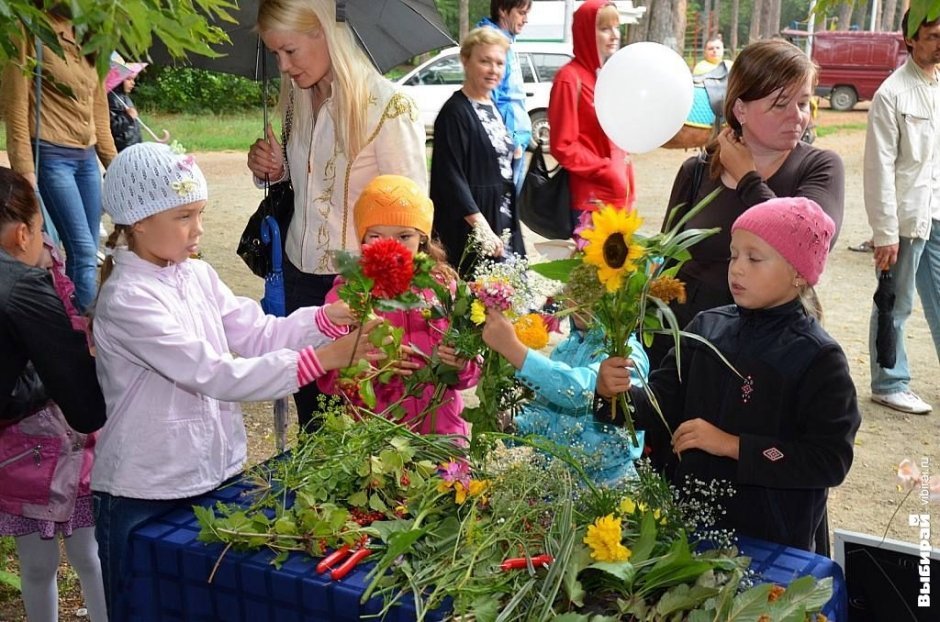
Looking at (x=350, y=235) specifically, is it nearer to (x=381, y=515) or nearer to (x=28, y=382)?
(x=28, y=382)

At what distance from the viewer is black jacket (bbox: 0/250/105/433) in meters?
2.47

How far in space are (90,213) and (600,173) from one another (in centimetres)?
283

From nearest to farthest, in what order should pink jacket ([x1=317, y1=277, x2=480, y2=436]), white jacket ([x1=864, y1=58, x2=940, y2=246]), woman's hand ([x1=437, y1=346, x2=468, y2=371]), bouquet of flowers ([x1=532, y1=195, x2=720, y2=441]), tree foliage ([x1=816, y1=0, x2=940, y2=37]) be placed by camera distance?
tree foliage ([x1=816, y1=0, x2=940, y2=37]) < bouquet of flowers ([x1=532, y1=195, x2=720, y2=441]) < woman's hand ([x1=437, y1=346, x2=468, y2=371]) < pink jacket ([x1=317, y1=277, x2=480, y2=436]) < white jacket ([x1=864, y1=58, x2=940, y2=246])

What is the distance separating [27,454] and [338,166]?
1.26 meters

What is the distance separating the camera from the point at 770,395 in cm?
229

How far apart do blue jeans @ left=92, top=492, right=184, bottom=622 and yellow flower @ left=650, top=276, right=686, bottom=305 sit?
3.91 ft

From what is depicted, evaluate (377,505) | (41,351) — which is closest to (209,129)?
(41,351)

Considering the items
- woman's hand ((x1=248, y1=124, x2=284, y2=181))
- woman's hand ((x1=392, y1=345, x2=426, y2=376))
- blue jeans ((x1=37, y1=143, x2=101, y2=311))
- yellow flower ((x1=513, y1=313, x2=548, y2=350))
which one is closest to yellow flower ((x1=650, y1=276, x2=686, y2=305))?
yellow flower ((x1=513, y1=313, x2=548, y2=350))

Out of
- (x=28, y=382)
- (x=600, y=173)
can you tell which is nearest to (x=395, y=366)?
(x=28, y=382)

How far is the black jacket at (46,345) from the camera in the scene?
8.12 feet

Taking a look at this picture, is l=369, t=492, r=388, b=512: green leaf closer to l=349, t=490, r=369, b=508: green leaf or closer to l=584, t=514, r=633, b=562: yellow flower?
l=349, t=490, r=369, b=508: green leaf

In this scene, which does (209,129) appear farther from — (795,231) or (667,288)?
(667,288)

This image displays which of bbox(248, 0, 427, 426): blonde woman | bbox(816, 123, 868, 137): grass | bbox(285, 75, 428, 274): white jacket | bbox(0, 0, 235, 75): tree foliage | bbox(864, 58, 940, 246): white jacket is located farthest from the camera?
bbox(816, 123, 868, 137): grass

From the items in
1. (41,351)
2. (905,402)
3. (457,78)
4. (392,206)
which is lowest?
(905,402)
